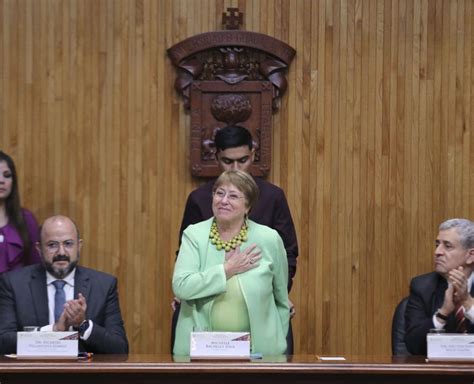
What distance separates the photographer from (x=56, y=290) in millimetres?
4516

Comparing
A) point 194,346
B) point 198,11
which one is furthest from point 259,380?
point 198,11

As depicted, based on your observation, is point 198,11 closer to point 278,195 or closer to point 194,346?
point 278,195

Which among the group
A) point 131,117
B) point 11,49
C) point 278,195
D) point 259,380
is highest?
point 11,49

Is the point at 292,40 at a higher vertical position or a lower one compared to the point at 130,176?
higher

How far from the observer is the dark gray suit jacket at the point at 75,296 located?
4336mm

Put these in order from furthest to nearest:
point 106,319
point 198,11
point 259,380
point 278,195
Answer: point 198,11, point 278,195, point 106,319, point 259,380

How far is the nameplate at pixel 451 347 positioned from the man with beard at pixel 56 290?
52.0 inches

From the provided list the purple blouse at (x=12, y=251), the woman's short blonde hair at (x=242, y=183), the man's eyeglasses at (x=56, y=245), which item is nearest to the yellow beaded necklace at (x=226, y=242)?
the woman's short blonde hair at (x=242, y=183)

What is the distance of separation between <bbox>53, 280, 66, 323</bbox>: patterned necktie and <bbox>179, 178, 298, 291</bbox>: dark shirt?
806 millimetres

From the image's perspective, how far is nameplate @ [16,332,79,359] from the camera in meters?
3.76

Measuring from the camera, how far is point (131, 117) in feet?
19.2

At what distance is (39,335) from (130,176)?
2.19 meters

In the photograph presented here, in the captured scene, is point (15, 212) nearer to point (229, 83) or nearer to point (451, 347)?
point (229, 83)

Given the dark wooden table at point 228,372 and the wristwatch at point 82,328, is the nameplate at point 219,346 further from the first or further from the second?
the wristwatch at point 82,328
